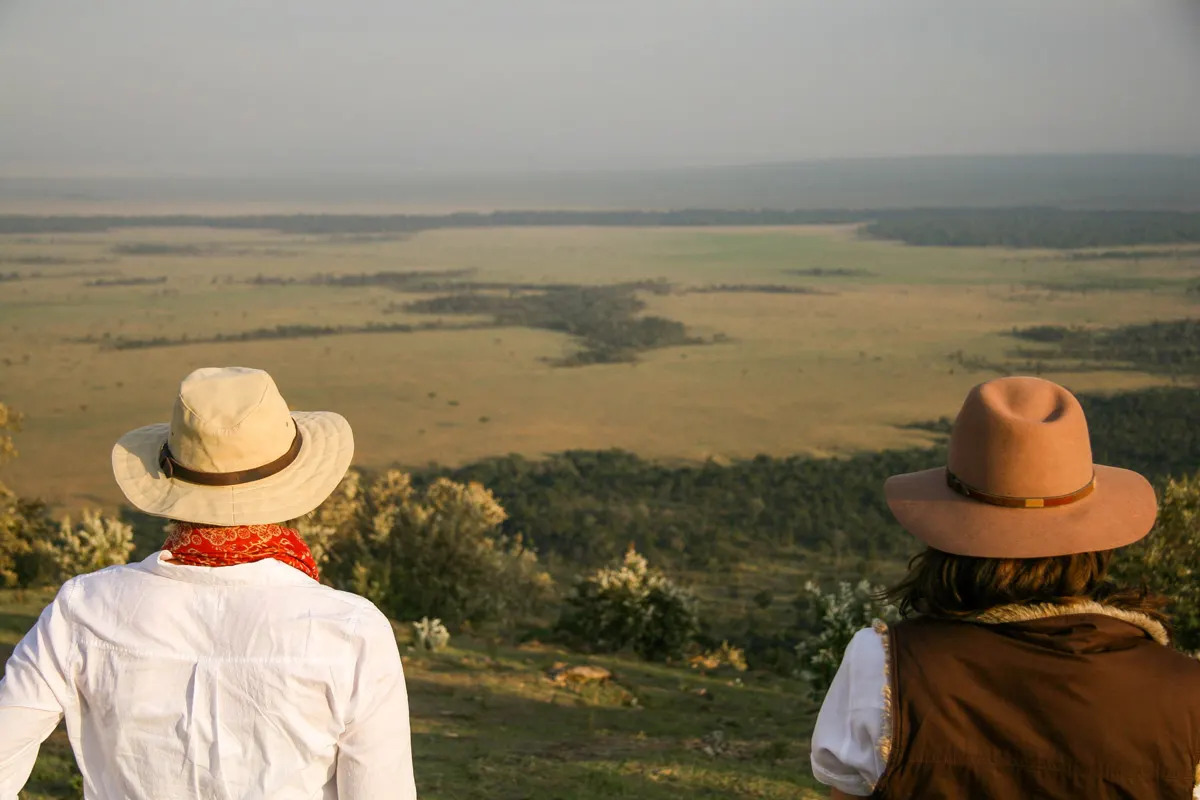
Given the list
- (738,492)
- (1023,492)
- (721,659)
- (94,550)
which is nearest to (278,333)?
(738,492)

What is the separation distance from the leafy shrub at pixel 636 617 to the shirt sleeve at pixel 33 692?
35.6ft

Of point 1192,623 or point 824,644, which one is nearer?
point 1192,623

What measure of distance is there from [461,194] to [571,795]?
5149 centimetres

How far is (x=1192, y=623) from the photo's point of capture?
28.0 feet

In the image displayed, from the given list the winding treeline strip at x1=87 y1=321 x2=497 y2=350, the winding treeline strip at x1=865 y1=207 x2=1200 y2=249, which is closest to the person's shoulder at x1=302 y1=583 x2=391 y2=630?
the winding treeline strip at x1=87 y1=321 x2=497 y2=350

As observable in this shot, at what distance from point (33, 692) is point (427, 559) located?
13.2 metres

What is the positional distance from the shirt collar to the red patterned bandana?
0.02 metres

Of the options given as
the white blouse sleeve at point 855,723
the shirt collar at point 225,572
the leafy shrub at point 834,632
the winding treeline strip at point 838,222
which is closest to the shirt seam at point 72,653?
the shirt collar at point 225,572

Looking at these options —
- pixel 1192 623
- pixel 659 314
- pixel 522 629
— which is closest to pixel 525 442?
pixel 659 314

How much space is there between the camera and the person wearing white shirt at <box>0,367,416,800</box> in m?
1.85

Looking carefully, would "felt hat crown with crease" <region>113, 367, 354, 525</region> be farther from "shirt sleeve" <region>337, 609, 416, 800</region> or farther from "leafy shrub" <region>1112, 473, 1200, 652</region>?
"leafy shrub" <region>1112, 473, 1200, 652</region>

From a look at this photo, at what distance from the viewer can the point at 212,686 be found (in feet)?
6.08

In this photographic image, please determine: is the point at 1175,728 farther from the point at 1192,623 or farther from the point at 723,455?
the point at 723,455

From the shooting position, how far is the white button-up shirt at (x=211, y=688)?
72.9 inches
